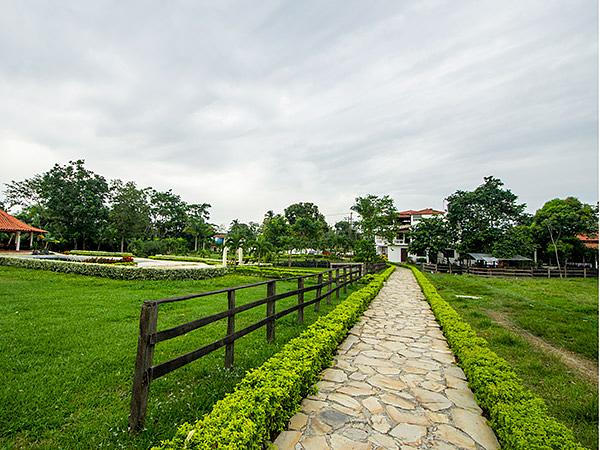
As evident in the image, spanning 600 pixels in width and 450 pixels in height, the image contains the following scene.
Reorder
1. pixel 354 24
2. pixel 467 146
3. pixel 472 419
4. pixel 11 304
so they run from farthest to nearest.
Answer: pixel 467 146, pixel 354 24, pixel 11 304, pixel 472 419

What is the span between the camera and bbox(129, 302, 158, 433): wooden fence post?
2.24 m

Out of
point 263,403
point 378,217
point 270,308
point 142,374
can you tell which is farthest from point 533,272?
point 142,374

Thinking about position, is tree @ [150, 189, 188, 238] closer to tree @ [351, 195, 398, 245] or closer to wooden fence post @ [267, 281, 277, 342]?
tree @ [351, 195, 398, 245]

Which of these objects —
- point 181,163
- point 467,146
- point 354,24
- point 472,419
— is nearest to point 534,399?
point 472,419

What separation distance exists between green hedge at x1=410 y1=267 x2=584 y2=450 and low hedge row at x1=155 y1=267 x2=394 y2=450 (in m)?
1.61

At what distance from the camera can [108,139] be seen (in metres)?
15.4

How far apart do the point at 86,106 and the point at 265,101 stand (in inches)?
248

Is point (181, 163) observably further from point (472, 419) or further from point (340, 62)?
A: point (472, 419)

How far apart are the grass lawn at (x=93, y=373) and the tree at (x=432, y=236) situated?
85.0ft

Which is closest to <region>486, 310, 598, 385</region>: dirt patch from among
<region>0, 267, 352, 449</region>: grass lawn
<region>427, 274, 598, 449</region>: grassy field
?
<region>427, 274, 598, 449</region>: grassy field

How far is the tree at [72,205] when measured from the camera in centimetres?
3234

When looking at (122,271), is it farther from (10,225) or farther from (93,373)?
(10,225)

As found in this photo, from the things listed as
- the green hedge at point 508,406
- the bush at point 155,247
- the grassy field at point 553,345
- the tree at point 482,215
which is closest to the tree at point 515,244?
the tree at point 482,215

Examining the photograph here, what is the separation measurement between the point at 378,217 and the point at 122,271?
1170 inches
